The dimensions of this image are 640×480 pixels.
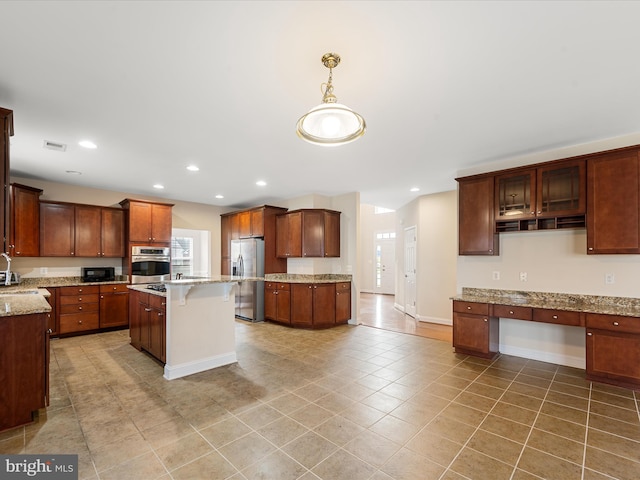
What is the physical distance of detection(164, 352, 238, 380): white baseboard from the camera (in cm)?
339

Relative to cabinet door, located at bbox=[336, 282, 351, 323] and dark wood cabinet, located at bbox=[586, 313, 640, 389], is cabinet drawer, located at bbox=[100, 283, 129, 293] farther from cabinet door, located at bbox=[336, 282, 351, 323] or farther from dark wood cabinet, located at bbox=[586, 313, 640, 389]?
dark wood cabinet, located at bbox=[586, 313, 640, 389]

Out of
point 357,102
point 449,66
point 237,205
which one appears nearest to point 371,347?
point 357,102

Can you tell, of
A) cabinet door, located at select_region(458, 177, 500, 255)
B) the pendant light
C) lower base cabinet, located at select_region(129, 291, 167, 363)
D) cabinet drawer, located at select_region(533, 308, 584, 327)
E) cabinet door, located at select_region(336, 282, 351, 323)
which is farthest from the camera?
cabinet door, located at select_region(336, 282, 351, 323)

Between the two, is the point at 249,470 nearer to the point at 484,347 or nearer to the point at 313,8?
the point at 313,8

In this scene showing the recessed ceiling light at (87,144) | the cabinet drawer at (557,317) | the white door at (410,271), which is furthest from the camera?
the white door at (410,271)

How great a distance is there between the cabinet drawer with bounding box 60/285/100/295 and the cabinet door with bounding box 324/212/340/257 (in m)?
4.14

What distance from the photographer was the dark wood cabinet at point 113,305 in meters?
5.36

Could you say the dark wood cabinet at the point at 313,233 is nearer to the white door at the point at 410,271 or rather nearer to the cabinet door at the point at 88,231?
the white door at the point at 410,271

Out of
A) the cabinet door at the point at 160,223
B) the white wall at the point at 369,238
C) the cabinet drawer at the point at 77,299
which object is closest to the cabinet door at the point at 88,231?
the cabinet drawer at the point at 77,299

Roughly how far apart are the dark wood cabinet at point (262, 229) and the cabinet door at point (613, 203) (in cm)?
510

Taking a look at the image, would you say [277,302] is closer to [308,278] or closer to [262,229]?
[308,278]

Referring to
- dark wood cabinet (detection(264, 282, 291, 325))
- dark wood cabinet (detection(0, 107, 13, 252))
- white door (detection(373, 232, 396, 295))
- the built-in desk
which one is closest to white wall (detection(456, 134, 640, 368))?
the built-in desk

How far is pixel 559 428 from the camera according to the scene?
2.42 metres

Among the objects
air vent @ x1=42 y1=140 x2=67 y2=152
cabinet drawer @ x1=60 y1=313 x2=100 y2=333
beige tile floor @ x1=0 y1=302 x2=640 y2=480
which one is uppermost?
air vent @ x1=42 y1=140 x2=67 y2=152
